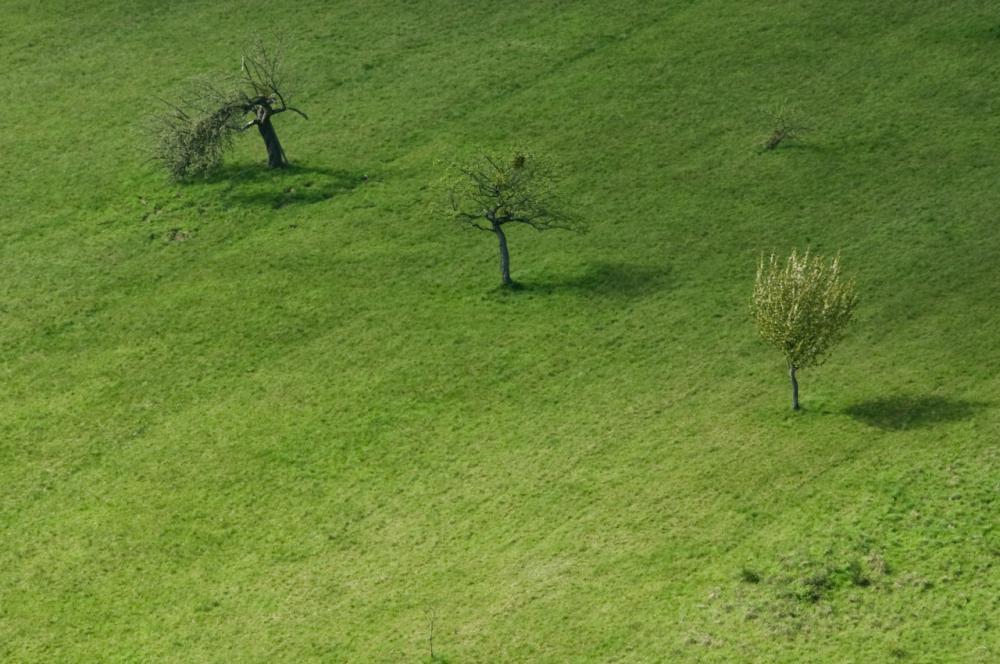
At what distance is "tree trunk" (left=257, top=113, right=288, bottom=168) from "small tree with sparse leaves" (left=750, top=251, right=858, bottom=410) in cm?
3973

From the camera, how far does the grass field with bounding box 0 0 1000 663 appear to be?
44.6 meters

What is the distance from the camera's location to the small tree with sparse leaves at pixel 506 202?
6906cm

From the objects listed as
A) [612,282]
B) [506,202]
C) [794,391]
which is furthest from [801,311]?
[506,202]

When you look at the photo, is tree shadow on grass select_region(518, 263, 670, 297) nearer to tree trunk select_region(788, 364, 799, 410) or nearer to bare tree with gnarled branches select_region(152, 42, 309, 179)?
tree trunk select_region(788, 364, 799, 410)

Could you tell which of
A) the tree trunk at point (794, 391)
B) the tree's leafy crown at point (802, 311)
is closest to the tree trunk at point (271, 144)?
the tree's leafy crown at point (802, 311)

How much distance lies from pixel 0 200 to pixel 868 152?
5694 cm

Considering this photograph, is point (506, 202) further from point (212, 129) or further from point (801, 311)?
point (212, 129)

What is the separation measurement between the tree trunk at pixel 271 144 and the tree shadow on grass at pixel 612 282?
23588mm

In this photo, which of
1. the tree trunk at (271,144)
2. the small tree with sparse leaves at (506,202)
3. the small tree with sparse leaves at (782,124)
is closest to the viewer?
the small tree with sparse leaves at (506,202)

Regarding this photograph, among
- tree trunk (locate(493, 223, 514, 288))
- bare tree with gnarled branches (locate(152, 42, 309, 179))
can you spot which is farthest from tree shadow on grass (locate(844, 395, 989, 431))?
bare tree with gnarled branches (locate(152, 42, 309, 179))

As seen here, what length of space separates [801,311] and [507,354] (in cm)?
1548

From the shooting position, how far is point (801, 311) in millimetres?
53750

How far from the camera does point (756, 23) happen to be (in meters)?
97.5

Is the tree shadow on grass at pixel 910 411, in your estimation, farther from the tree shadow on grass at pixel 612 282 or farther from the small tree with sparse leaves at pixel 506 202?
the small tree with sparse leaves at pixel 506 202
